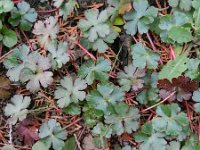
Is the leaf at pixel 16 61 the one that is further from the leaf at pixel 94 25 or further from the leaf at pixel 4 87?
the leaf at pixel 94 25

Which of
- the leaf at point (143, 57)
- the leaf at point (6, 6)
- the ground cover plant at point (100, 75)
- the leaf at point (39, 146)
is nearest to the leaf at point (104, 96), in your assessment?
the ground cover plant at point (100, 75)

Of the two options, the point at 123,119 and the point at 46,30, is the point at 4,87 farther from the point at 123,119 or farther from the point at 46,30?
the point at 123,119

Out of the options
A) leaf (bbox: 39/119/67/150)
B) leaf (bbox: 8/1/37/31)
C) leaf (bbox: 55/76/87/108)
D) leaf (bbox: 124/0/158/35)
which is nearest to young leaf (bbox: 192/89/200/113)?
leaf (bbox: 124/0/158/35)

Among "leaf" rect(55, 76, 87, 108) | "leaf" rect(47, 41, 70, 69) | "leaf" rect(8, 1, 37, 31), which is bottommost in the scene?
"leaf" rect(55, 76, 87, 108)

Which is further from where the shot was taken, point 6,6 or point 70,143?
point 6,6

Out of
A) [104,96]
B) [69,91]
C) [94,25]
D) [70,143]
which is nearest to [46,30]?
[94,25]

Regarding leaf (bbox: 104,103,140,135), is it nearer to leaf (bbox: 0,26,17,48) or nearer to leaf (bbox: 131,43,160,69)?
leaf (bbox: 131,43,160,69)
